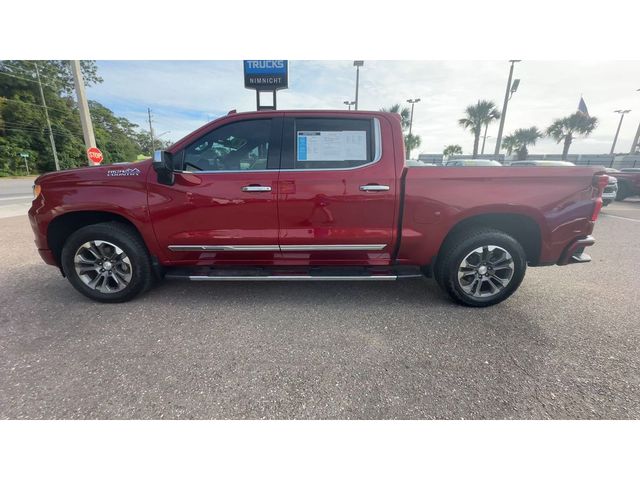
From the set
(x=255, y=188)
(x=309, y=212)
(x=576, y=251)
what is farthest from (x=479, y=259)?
(x=255, y=188)

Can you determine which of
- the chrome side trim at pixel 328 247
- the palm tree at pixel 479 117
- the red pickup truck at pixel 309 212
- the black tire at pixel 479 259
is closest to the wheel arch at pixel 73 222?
the red pickup truck at pixel 309 212

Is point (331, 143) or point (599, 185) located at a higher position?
point (331, 143)

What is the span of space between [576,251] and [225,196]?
11.6ft

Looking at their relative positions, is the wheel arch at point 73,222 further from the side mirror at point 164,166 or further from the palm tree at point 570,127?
the palm tree at point 570,127

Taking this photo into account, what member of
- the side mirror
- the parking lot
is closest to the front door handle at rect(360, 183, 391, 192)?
the parking lot

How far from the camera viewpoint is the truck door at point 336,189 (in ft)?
8.63

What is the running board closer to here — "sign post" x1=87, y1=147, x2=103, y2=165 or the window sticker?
the window sticker

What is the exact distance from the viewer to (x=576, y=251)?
9.07ft

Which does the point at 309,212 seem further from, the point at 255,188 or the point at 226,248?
the point at 226,248

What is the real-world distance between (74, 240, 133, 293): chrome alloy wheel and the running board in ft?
1.52

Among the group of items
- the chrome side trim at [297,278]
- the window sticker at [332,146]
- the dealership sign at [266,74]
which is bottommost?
the chrome side trim at [297,278]

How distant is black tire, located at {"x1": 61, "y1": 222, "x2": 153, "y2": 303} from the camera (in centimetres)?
279

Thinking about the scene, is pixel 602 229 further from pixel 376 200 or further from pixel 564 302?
pixel 376 200

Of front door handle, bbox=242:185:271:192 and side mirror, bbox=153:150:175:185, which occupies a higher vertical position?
side mirror, bbox=153:150:175:185
